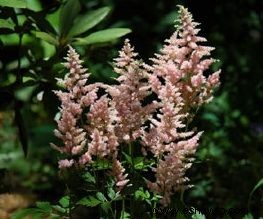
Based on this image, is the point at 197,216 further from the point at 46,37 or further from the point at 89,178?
the point at 46,37

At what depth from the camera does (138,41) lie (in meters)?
3.92

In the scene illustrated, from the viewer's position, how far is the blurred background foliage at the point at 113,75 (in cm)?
251

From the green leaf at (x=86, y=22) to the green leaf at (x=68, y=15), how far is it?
3 centimetres

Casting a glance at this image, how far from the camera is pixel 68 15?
254 cm

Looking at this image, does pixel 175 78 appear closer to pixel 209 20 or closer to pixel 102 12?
pixel 102 12

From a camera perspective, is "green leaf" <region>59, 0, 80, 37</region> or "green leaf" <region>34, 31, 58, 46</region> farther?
"green leaf" <region>59, 0, 80, 37</region>

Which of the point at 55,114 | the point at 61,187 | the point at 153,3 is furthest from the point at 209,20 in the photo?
the point at 55,114

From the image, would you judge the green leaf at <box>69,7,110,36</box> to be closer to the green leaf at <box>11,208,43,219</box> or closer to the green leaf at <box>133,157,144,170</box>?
the green leaf at <box>133,157,144,170</box>

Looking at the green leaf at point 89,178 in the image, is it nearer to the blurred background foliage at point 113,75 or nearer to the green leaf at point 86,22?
the blurred background foliage at point 113,75

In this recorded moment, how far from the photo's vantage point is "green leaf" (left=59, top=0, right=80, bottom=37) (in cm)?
253

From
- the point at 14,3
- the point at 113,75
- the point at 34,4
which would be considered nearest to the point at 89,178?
the point at 14,3

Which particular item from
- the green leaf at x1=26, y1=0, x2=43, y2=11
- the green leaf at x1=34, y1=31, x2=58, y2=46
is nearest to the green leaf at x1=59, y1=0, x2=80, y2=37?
the green leaf at x1=34, y1=31, x2=58, y2=46

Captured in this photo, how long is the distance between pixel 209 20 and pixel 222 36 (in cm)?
48

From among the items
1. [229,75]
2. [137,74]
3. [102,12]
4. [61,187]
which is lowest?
[61,187]
